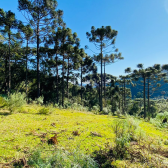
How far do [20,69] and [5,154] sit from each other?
19.6m

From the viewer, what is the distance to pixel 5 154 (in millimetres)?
2357

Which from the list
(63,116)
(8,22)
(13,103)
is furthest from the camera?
(8,22)

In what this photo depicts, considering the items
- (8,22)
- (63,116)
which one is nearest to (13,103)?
(63,116)

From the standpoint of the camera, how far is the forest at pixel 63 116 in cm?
234

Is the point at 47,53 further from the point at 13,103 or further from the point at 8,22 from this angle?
the point at 13,103

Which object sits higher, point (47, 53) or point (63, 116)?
point (47, 53)

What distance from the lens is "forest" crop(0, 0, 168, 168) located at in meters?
2.34

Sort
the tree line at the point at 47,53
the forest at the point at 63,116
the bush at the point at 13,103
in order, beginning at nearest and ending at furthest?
the forest at the point at 63,116, the bush at the point at 13,103, the tree line at the point at 47,53

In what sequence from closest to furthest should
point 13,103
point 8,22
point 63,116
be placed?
1. point 13,103
2. point 63,116
3. point 8,22

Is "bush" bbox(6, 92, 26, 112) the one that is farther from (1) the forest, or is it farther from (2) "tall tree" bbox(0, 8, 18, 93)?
(2) "tall tree" bbox(0, 8, 18, 93)

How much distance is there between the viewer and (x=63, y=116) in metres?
6.91

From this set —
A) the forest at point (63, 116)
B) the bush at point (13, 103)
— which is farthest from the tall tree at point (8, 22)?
the bush at point (13, 103)

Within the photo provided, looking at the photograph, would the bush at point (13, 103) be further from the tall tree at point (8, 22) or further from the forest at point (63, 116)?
the tall tree at point (8, 22)

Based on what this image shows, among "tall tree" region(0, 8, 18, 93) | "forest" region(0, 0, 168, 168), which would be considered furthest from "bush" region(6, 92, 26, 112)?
"tall tree" region(0, 8, 18, 93)
